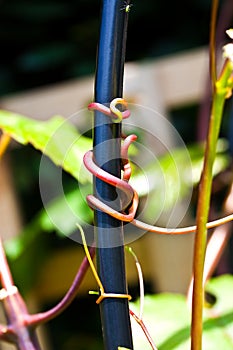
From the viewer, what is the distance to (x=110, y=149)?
26 centimetres

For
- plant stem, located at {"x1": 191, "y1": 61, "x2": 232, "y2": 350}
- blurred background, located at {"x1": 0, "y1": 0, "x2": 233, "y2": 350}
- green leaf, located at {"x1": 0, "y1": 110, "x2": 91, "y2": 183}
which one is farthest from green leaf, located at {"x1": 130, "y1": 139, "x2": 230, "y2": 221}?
blurred background, located at {"x1": 0, "y1": 0, "x2": 233, "y2": 350}

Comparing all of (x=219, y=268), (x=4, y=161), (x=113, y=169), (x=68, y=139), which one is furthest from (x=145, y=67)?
(x=113, y=169)

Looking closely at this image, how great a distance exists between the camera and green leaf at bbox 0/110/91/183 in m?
0.45

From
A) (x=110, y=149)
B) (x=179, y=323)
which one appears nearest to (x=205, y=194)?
(x=110, y=149)

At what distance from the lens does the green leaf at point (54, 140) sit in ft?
1.49

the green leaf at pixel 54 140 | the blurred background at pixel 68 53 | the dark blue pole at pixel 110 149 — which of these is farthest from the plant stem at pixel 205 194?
the blurred background at pixel 68 53

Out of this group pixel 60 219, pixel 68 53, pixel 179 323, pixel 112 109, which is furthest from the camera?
pixel 68 53

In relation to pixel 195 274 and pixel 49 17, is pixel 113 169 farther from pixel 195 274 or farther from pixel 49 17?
pixel 49 17

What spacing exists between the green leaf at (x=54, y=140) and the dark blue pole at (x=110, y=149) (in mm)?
169

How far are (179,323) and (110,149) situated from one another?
0.23 metres

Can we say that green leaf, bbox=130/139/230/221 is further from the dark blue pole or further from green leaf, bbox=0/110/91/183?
the dark blue pole

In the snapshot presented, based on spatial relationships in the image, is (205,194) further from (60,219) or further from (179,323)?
(60,219)

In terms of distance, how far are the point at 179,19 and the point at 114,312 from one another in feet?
3.59

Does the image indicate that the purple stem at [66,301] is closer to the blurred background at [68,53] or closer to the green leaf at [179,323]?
the green leaf at [179,323]
